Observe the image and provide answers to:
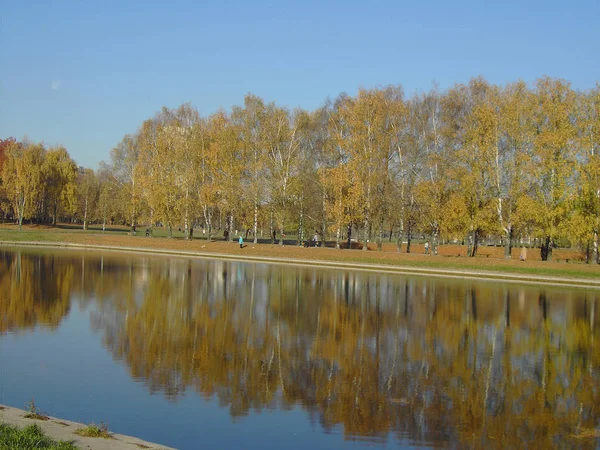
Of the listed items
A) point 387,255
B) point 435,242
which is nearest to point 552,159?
point 435,242

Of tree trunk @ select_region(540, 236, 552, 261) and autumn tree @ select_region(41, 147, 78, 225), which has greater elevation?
autumn tree @ select_region(41, 147, 78, 225)

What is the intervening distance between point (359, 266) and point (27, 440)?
43087 mm

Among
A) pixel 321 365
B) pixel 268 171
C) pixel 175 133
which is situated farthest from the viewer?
pixel 175 133

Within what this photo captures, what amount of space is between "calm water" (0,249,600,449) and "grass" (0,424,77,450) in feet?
6.65

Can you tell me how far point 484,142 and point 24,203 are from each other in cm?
5795

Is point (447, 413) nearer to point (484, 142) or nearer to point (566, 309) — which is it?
point (566, 309)

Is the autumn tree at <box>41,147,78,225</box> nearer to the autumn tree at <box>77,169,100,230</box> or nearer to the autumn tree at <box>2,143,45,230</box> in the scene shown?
the autumn tree at <box>2,143,45,230</box>

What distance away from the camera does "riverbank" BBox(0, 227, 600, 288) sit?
45188mm

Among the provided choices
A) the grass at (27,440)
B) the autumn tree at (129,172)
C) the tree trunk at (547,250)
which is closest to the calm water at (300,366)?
the grass at (27,440)

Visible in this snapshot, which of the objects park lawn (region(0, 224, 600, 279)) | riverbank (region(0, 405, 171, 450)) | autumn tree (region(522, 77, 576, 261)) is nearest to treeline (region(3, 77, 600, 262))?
autumn tree (region(522, 77, 576, 261))

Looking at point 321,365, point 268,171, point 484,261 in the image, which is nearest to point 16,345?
point 321,365

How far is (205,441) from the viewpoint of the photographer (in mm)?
A: 10188

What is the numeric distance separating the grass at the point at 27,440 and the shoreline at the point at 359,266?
3825cm

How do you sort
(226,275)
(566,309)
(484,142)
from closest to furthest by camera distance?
1. (566,309)
2. (226,275)
3. (484,142)
